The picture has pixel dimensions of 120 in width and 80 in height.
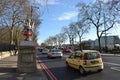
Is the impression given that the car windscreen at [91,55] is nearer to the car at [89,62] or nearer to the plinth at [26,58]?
the car at [89,62]

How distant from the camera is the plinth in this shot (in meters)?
20.5

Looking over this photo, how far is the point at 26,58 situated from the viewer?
20.8 m

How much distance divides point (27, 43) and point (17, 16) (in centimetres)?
4052

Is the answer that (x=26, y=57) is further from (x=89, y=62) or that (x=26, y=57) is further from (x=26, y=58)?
(x=89, y=62)

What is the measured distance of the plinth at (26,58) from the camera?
808 inches

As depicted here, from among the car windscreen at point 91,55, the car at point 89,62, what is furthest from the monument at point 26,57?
the car windscreen at point 91,55

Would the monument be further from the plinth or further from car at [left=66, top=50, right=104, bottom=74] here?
car at [left=66, top=50, right=104, bottom=74]

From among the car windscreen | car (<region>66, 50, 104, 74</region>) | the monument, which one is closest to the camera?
car (<region>66, 50, 104, 74</region>)

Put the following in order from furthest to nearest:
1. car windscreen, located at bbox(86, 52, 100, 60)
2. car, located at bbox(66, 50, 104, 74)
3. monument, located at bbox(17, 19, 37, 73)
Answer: monument, located at bbox(17, 19, 37, 73) → car windscreen, located at bbox(86, 52, 100, 60) → car, located at bbox(66, 50, 104, 74)

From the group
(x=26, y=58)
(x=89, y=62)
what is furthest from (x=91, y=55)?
(x=26, y=58)

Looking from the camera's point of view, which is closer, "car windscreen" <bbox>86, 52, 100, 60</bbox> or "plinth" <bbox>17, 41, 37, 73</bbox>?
"car windscreen" <bbox>86, 52, 100, 60</bbox>

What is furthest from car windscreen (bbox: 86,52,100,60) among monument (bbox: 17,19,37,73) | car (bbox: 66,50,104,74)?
monument (bbox: 17,19,37,73)

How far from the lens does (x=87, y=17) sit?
7394cm

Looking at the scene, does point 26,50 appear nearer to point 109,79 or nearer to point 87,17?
point 109,79
